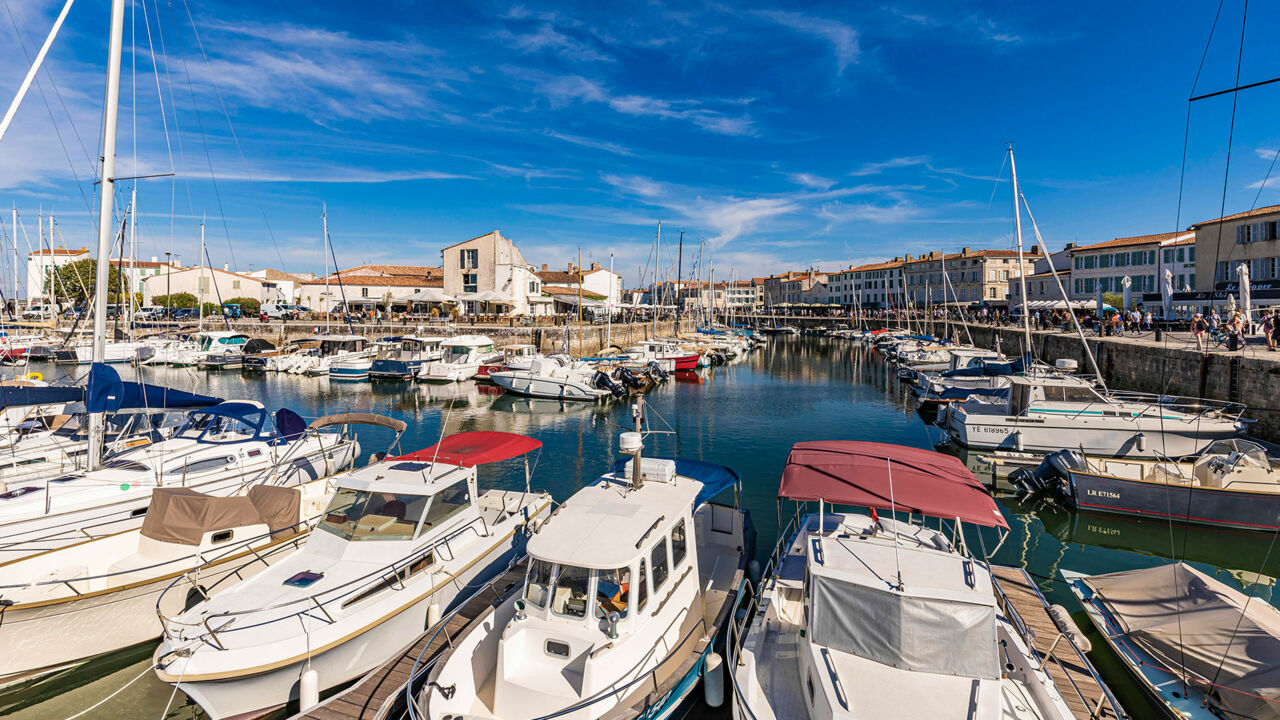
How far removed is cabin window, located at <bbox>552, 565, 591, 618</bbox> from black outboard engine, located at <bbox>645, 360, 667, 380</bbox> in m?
33.4

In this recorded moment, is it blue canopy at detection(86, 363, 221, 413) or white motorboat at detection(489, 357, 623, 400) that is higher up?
blue canopy at detection(86, 363, 221, 413)

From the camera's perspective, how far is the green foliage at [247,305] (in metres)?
76.5

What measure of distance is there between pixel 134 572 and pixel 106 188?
330 inches

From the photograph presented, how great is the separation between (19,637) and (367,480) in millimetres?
4675

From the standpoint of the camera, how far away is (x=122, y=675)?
8.62 metres

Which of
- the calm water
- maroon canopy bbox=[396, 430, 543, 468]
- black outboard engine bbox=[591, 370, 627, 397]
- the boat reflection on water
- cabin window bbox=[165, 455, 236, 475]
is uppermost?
maroon canopy bbox=[396, 430, 543, 468]

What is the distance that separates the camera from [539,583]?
701 centimetres

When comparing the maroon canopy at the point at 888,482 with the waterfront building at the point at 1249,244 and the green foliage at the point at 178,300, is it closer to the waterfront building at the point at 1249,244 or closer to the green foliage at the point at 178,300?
the waterfront building at the point at 1249,244

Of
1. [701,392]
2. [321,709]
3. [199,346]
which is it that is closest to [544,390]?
[701,392]

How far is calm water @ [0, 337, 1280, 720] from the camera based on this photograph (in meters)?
8.48

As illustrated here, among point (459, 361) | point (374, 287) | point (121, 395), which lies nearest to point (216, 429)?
point (121, 395)

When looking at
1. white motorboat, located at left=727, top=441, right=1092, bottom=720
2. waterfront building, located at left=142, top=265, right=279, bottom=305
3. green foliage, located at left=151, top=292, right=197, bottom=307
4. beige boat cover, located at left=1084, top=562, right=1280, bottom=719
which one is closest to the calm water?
beige boat cover, located at left=1084, top=562, right=1280, bottom=719

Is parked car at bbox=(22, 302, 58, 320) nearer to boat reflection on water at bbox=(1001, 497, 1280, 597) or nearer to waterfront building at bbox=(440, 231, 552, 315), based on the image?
waterfront building at bbox=(440, 231, 552, 315)

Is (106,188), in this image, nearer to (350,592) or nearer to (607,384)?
(350,592)
